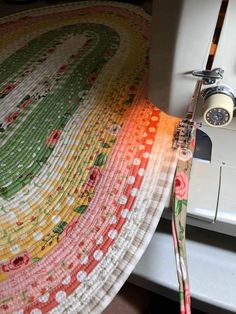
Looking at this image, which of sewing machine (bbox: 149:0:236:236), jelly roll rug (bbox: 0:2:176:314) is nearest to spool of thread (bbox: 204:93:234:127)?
sewing machine (bbox: 149:0:236:236)

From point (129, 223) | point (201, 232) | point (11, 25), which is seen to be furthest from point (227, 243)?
point (11, 25)

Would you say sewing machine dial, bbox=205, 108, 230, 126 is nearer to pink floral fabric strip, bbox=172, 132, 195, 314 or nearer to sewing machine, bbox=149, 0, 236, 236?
sewing machine, bbox=149, 0, 236, 236

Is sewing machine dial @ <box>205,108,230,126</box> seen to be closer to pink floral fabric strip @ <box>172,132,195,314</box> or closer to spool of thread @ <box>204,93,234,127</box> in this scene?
spool of thread @ <box>204,93,234,127</box>

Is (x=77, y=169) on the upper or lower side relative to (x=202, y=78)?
lower

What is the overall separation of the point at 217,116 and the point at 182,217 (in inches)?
5.8

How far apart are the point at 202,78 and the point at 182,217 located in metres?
0.19

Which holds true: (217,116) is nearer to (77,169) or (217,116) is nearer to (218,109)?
(218,109)

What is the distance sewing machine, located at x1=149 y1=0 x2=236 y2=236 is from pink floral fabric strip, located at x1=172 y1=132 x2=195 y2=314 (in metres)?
0.02

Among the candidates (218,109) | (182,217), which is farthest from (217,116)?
(182,217)

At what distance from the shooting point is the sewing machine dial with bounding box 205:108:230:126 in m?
0.45

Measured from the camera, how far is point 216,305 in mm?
480

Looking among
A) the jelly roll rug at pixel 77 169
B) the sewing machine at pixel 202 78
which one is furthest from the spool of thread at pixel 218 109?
the jelly roll rug at pixel 77 169

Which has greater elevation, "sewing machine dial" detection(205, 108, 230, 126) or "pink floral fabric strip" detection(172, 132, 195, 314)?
"sewing machine dial" detection(205, 108, 230, 126)

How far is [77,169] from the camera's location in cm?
54
